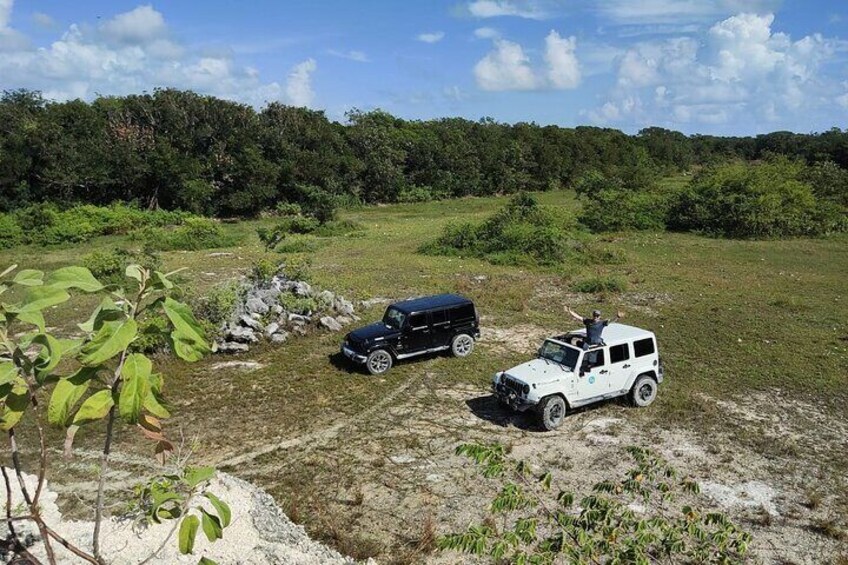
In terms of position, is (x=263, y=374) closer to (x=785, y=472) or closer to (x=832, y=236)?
(x=785, y=472)

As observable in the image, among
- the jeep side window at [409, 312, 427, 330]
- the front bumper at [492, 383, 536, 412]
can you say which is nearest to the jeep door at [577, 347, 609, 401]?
the front bumper at [492, 383, 536, 412]

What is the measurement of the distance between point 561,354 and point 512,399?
61.6 inches

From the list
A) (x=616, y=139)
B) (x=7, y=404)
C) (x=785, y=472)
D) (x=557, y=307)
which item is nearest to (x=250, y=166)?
(x=557, y=307)

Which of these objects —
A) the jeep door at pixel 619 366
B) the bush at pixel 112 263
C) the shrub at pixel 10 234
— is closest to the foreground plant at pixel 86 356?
the jeep door at pixel 619 366

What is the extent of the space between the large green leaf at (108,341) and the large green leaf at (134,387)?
10 centimetres

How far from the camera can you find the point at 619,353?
42.7ft

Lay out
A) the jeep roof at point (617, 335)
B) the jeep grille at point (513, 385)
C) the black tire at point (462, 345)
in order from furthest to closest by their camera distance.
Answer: the black tire at point (462, 345) < the jeep roof at point (617, 335) < the jeep grille at point (513, 385)

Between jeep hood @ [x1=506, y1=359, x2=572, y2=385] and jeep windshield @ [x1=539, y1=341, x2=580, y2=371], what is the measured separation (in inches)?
5.0

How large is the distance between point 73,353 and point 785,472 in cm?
1191

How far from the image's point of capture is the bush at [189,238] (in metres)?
34.3

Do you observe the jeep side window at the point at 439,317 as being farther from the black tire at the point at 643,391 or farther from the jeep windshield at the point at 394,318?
the black tire at the point at 643,391

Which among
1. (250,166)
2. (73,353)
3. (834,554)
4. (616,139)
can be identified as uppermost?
(616,139)

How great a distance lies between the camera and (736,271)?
88.6 feet

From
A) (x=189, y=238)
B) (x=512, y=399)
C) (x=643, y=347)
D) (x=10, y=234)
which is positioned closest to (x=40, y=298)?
(x=512, y=399)
